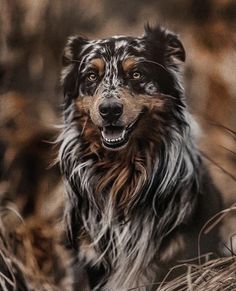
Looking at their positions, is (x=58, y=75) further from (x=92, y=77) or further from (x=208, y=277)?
(x=208, y=277)

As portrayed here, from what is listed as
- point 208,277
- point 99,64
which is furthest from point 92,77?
point 208,277

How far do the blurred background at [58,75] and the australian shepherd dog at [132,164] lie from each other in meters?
0.02

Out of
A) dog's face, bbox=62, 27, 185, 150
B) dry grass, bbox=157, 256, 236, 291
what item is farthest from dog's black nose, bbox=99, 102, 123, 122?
dry grass, bbox=157, 256, 236, 291

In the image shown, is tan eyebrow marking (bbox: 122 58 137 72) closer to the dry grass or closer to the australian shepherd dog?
the australian shepherd dog

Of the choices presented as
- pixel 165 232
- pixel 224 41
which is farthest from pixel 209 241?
pixel 224 41

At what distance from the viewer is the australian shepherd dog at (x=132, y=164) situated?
1.17m

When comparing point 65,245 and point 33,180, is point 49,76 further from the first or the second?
point 65,245

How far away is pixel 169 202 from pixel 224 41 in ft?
0.99

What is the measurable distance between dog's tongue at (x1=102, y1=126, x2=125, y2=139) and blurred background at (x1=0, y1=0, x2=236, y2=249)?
0.10 m

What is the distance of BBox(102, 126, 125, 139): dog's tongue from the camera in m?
1.18

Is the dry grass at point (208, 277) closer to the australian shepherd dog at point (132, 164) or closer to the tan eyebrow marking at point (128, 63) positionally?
the australian shepherd dog at point (132, 164)

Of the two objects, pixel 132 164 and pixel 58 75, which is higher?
pixel 58 75

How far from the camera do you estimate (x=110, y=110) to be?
1176mm

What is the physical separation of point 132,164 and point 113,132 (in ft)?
0.22
